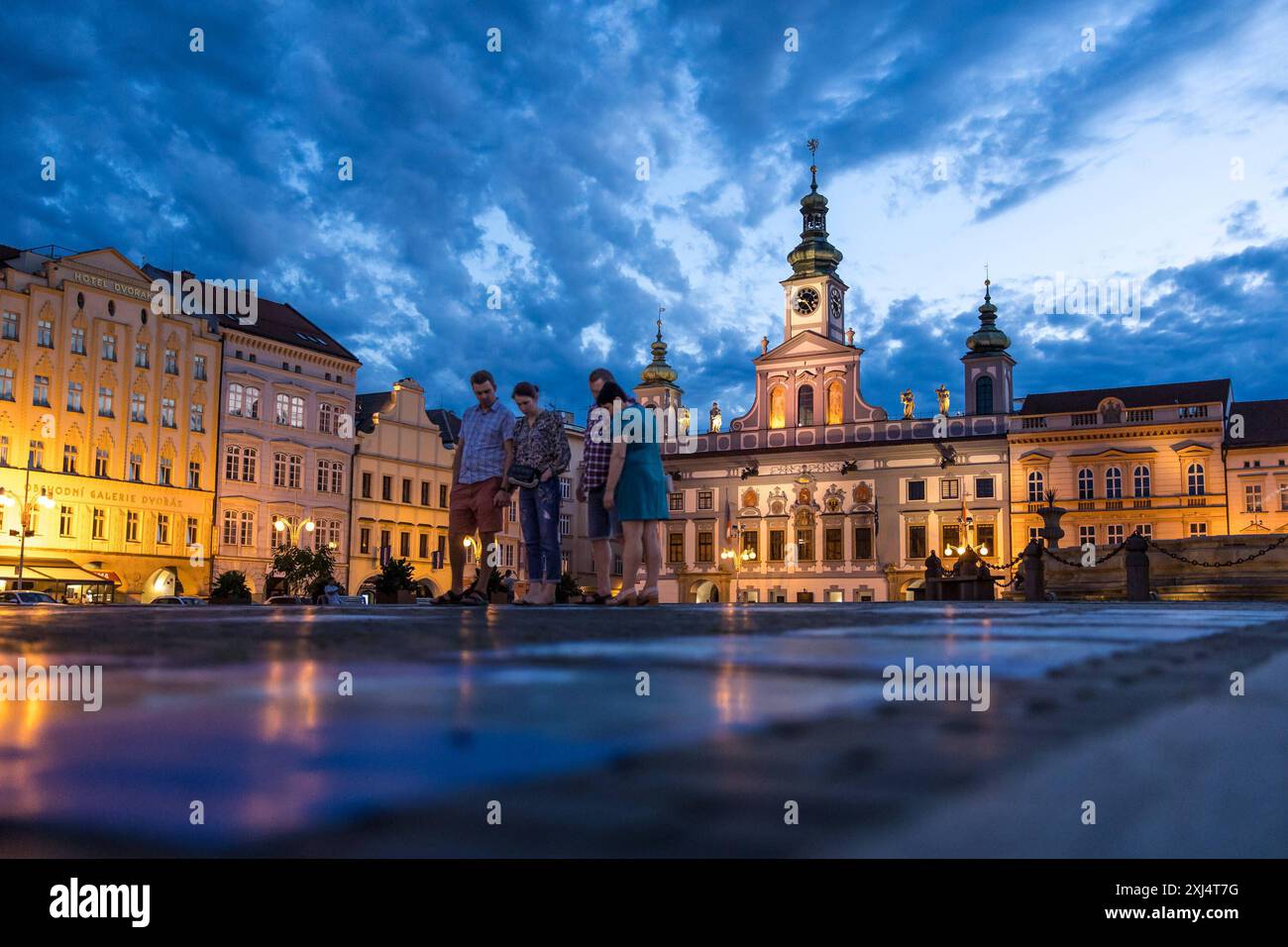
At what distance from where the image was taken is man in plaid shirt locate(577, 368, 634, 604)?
24.8 feet

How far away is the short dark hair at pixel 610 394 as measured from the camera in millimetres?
7660

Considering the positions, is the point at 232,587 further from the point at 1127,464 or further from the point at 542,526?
the point at 1127,464

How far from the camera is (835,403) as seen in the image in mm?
51938

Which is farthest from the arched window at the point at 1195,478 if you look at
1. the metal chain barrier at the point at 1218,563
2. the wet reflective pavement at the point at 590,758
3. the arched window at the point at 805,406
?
the wet reflective pavement at the point at 590,758

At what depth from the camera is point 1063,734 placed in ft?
3.52

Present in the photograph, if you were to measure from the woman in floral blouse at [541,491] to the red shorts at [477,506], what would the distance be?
0.22 metres

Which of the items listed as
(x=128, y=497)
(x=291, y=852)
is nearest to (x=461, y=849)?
(x=291, y=852)

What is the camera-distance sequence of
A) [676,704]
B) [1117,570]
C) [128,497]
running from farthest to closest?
[128,497], [1117,570], [676,704]

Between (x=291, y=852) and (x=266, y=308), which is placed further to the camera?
(x=266, y=308)

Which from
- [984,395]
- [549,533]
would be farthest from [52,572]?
[984,395]

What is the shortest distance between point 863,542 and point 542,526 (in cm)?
4319

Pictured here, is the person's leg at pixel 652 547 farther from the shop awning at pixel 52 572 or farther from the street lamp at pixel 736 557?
the street lamp at pixel 736 557

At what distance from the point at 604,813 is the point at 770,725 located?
414 millimetres
